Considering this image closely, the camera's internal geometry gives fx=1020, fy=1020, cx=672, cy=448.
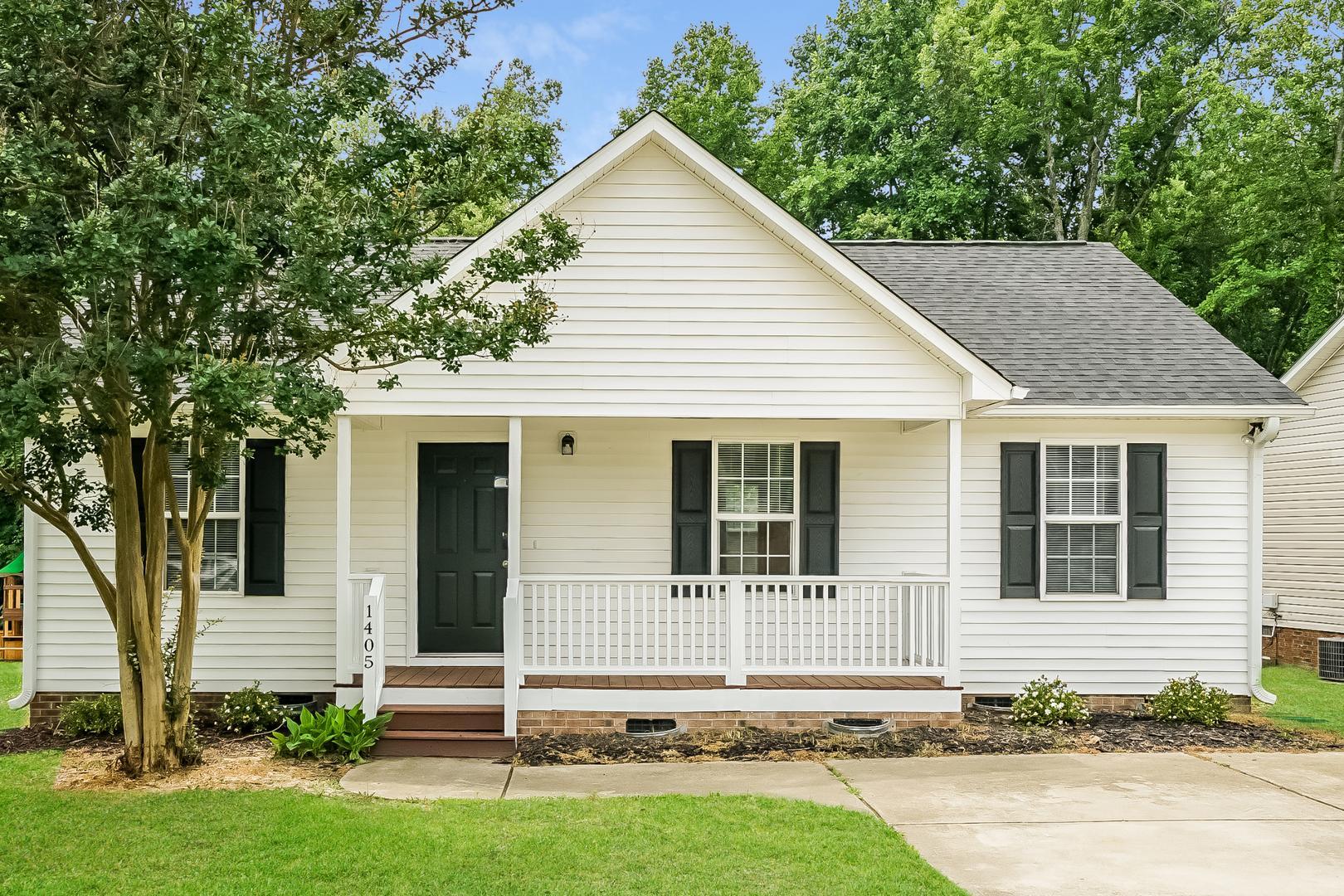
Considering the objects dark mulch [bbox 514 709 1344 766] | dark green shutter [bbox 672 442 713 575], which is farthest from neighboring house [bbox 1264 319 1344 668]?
dark green shutter [bbox 672 442 713 575]

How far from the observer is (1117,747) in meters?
8.50

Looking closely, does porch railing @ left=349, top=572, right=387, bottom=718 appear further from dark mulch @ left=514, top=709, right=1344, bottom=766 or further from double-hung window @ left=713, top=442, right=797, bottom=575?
double-hung window @ left=713, top=442, right=797, bottom=575

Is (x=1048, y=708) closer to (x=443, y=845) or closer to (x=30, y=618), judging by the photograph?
(x=443, y=845)

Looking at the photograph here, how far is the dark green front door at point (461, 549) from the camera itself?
32.2 ft

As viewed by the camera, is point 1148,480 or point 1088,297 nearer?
point 1148,480

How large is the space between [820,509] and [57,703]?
23.8 feet

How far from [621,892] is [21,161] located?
5113 millimetres

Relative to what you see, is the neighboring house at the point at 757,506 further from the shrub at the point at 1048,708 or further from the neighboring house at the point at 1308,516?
the neighboring house at the point at 1308,516

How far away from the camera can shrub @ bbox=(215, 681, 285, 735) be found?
8.84 m

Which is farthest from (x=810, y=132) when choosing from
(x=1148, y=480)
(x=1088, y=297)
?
(x=1148, y=480)

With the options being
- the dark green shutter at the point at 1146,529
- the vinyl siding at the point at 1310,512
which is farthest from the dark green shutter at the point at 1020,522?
the vinyl siding at the point at 1310,512

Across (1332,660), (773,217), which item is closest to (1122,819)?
(773,217)

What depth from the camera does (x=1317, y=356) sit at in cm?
1423

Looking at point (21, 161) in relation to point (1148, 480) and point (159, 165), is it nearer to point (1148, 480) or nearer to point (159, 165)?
point (159, 165)
